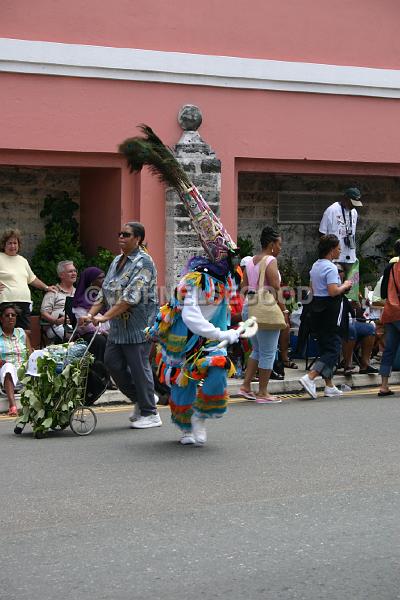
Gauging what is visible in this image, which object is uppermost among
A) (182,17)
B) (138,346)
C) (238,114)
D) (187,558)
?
(182,17)

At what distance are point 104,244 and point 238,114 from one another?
2497 mm

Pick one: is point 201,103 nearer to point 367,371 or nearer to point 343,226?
point 343,226

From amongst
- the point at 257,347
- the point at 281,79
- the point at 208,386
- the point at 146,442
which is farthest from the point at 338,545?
the point at 281,79

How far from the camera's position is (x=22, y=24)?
1551 centimetres

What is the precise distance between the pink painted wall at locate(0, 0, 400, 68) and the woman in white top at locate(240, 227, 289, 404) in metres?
4.29

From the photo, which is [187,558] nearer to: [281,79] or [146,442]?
[146,442]

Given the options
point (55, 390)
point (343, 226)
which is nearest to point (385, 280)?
point (343, 226)

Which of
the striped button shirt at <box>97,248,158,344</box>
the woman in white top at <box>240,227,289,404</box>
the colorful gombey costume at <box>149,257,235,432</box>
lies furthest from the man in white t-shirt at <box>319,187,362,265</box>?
the colorful gombey costume at <box>149,257,235,432</box>

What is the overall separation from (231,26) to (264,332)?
5.47m

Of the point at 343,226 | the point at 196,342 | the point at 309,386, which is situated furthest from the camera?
the point at 343,226

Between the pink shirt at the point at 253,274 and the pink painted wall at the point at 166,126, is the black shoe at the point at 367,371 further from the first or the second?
the pink painted wall at the point at 166,126

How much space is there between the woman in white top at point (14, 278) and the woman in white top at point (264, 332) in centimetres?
253

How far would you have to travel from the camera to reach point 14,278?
46.4ft

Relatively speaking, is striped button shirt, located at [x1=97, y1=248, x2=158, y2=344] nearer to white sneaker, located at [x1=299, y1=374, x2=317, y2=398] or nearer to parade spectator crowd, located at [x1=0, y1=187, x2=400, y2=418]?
parade spectator crowd, located at [x1=0, y1=187, x2=400, y2=418]
